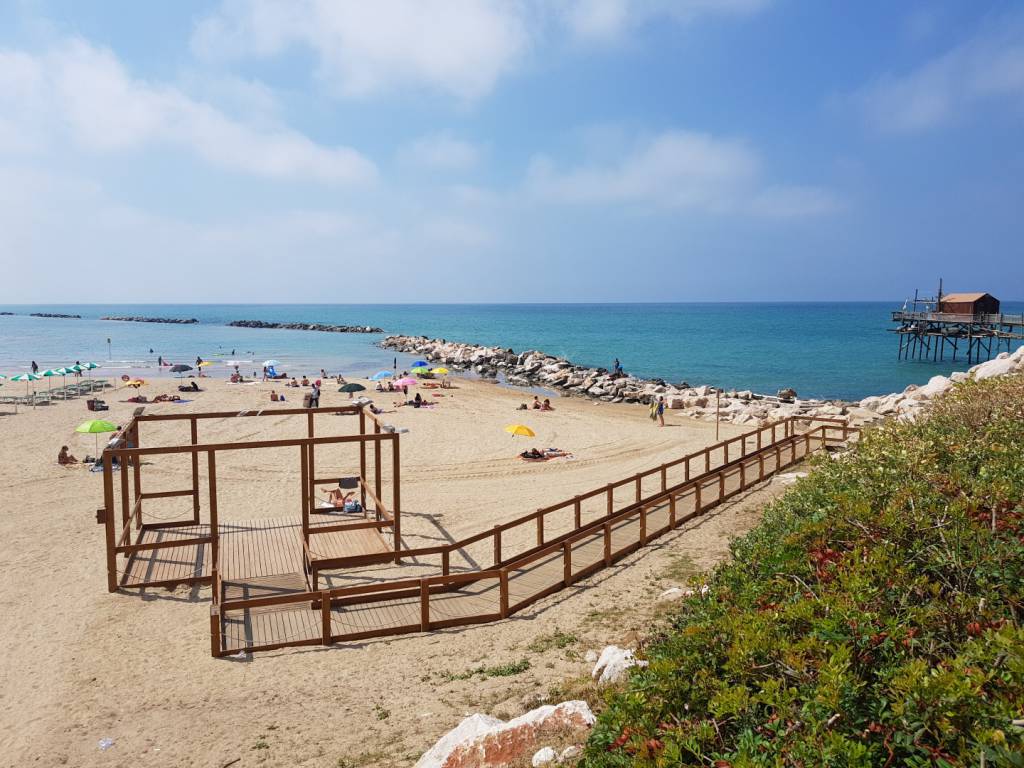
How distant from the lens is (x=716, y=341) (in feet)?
331

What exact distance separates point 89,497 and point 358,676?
12684 millimetres

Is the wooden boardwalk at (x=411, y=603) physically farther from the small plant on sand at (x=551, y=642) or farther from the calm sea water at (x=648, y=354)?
the calm sea water at (x=648, y=354)

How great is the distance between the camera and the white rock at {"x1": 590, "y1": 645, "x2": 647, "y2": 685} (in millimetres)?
6431

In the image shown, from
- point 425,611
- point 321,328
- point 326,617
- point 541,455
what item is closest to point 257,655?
point 326,617

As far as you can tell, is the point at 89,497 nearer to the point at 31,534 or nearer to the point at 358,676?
the point at 31,534

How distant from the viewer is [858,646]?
393 cm

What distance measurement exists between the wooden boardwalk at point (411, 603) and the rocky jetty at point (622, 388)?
40.4ft

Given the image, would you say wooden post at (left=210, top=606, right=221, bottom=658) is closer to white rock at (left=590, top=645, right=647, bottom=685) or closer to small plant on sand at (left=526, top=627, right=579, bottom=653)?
small plant on sand at (left=526, top=627, right=579, bottom=653)

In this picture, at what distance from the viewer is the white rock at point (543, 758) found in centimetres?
502

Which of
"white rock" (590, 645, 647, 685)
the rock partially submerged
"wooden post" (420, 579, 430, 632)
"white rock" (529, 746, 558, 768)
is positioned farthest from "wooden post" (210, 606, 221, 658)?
"white rock" (529, 746, 558, 768)

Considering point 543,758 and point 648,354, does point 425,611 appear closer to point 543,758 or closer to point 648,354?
point 543,758

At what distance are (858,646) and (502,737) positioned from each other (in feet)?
9.51

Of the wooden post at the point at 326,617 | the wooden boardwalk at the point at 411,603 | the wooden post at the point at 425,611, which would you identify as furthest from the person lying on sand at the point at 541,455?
the wooden post at the point at 326,617

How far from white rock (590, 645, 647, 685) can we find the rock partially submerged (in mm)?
757
